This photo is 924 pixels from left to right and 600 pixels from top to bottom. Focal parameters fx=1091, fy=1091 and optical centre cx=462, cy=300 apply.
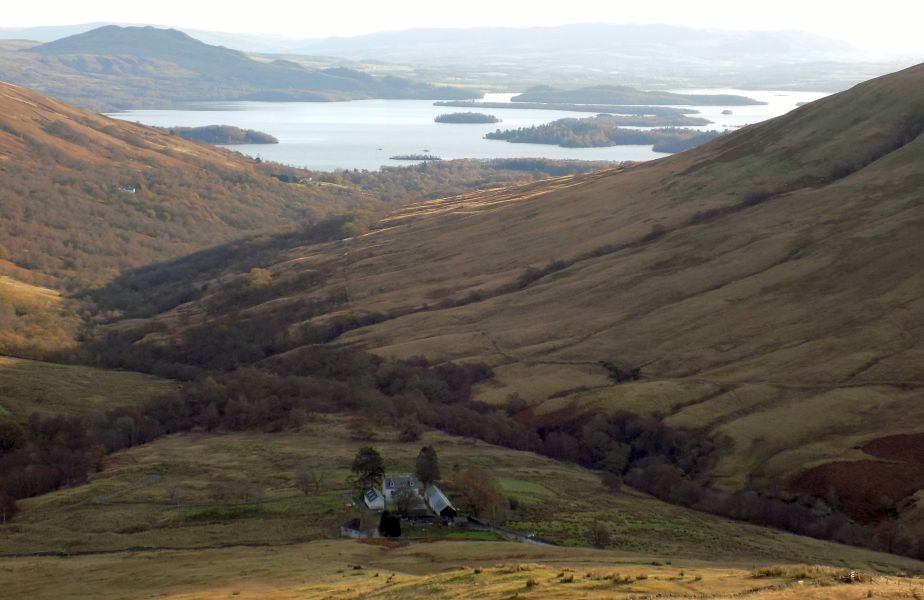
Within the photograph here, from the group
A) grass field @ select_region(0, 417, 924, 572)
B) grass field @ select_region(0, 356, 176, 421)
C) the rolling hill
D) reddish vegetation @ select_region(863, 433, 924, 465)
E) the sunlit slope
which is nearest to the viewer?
grass field @ select_region(0, 417, 924, 572)

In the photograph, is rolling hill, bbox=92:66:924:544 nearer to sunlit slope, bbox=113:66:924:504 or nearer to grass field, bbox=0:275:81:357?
sunlit slope, bbox=113:66:924:504

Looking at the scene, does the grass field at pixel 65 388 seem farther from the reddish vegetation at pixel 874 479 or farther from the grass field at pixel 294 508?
the reddish vegetation at pixel 874 479

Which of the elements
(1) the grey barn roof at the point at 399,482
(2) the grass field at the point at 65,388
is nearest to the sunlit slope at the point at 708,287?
(2) the grass field at the point at 65,388

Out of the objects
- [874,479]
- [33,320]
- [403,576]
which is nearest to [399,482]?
[403,576]

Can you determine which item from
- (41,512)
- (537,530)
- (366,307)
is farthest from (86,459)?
(366,307)

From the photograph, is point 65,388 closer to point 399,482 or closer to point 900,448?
point 399,482

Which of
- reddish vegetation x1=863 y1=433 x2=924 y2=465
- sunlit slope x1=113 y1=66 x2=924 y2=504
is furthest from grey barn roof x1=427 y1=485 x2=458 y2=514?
reddish vegetation x1=863 y1=433 x2=924 y2=465

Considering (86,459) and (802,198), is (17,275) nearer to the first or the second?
(86,459)
